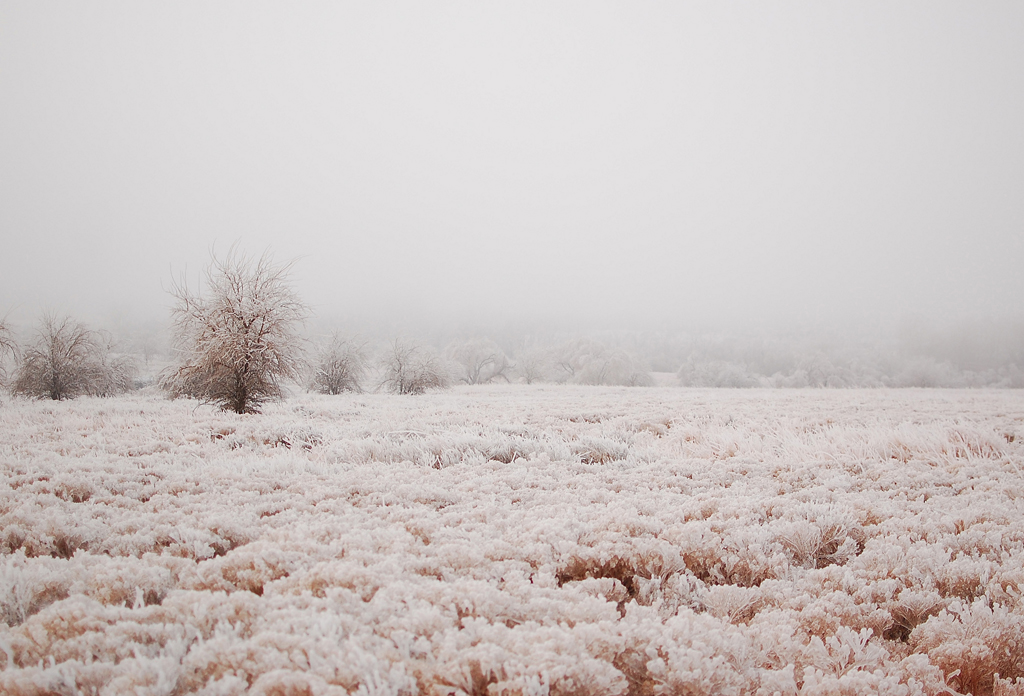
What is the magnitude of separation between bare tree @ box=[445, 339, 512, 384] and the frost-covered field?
1640 inches

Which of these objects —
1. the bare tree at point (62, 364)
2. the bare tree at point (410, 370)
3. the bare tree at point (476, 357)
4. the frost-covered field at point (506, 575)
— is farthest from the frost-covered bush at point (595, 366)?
the frost-covered field at point (506, 575)

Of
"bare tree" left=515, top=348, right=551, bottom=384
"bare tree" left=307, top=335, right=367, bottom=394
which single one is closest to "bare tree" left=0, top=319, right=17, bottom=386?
"bare tree" left=307, top=335, right=367, bottom=394

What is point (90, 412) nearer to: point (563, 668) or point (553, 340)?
point (563, 668)

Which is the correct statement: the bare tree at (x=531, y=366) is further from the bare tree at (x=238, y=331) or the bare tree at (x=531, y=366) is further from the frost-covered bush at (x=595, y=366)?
the bare tree at (x=238, y=331)

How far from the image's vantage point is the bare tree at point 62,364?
57.7 feet

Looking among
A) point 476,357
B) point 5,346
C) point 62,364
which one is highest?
point 5,346

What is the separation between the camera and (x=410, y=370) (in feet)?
103

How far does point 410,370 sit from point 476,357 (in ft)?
54.9

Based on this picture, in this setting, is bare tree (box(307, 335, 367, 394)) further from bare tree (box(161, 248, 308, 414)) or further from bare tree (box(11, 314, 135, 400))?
bare tree (box(161, 248, 308, 414))

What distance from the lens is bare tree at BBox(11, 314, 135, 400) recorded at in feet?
57.7

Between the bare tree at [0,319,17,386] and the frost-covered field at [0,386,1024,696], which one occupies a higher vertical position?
the bare tree at [0,319,17,386]

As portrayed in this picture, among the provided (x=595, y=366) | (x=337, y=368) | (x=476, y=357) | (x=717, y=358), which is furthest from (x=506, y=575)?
(x=717, y=358)

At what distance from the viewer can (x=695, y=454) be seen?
6.87 meters

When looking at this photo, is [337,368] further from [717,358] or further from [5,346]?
[717,358]
